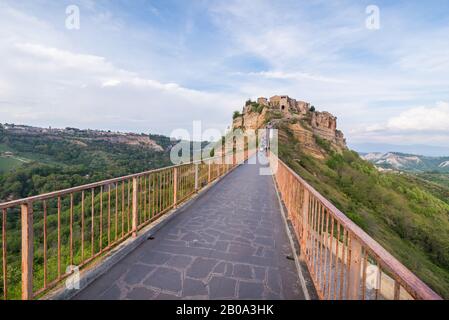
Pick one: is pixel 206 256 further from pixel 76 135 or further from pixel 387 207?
pixel 76 135

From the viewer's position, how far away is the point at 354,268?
1781mm

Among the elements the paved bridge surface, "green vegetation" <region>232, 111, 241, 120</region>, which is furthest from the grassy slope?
"green vegetation" <region>232, 111, 241, 120</region>

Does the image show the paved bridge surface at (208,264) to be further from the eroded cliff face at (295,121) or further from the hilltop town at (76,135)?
the hilltop town at (76,135)

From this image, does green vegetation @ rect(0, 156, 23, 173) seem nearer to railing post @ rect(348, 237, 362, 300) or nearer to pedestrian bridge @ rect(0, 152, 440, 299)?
pedestrian bridge @ rect(0, 152, 440, 299)

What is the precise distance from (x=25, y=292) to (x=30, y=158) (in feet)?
200

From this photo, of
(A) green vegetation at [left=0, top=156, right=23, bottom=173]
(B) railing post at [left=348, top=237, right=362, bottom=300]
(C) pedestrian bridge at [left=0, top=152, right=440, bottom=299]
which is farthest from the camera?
(A) green vegetation at [left=0, top=156, right=23, bottom=173]

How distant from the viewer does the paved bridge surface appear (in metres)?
2.82

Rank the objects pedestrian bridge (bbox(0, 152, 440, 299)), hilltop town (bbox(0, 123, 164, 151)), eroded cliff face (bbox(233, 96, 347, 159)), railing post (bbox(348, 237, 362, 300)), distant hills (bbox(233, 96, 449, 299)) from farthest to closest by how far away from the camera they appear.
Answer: hilltop town (bbox(0, 123, 164, 151))
eroded cliff face (bbox(233, 96, 347, 159))
distant hills (bbox(233, 96, 449, 299))
pedestrian bridge (bbox(0, 152, 440, 299))
railing post (bbox(348, 237, 362, 300))

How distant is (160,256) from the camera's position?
3.71m

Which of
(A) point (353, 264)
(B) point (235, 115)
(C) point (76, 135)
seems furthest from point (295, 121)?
(C) point (76, 135)

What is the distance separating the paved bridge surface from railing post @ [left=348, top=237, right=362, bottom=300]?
1.13 metres

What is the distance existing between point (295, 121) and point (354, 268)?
5149 cm

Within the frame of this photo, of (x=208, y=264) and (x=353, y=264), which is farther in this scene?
(x=208, y=264)
